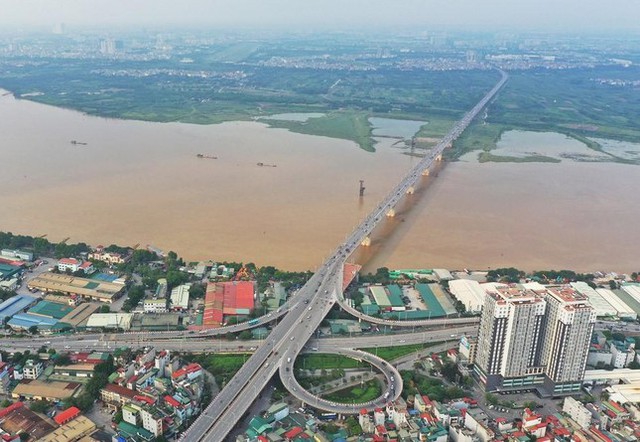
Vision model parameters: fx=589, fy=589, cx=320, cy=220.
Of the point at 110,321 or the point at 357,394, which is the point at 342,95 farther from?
the point at 357,394

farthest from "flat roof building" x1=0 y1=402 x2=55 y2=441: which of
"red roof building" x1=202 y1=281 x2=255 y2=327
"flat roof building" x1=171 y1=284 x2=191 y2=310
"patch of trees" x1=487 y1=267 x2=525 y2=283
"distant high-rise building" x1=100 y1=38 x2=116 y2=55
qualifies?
"distant high-rise building" x1=100 y1=38 x2=116 y2=55

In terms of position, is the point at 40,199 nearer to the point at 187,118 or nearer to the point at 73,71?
Result: the point at 187,118

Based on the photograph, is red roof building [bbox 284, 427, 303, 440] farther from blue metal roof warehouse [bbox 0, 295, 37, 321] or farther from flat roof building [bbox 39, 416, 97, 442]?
blue metal roof warehouse [bbox 0, 295, 37, 321]

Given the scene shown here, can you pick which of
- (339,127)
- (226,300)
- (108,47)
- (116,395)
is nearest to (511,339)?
(226,300)

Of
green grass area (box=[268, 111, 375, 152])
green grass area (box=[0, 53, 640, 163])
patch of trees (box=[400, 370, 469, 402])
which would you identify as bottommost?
patch of trees (box=[400, 370, 469, 402])

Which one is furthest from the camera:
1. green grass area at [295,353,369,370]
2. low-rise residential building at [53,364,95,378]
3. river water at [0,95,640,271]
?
river water at [0,95,640,271]

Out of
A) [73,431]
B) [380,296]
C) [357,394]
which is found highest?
[73,431]
